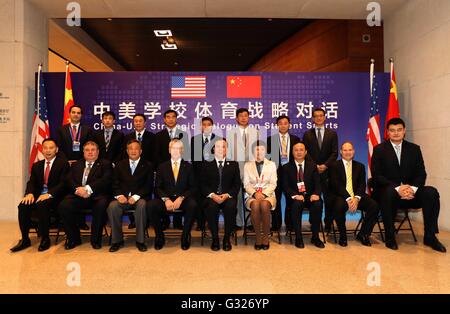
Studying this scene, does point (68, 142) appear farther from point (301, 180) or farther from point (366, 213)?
point (366, 213)

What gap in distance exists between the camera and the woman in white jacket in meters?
4.04

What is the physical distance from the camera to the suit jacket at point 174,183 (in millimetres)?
4258

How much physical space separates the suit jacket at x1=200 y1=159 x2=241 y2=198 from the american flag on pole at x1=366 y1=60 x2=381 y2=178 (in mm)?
2297

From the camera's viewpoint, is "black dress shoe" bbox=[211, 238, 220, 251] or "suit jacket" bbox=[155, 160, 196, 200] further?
"suit jacket" bbox=[155, 160, 196, 200]

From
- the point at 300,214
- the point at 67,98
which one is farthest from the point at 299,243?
the point at 67,98

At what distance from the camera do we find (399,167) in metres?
4.30

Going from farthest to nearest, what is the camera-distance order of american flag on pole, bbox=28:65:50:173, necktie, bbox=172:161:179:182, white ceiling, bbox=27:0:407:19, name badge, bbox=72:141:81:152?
white ceiling, bbox=27:0:407:19
american flag on pole, bbox=28:65:50:173
name badge, bbox=72:141:81:152
necktie, bbox=172:161:179:182

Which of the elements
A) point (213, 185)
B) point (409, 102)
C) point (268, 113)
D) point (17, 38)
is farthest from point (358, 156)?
point (17, 38)

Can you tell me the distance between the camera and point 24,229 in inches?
161

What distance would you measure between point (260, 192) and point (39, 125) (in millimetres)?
3610

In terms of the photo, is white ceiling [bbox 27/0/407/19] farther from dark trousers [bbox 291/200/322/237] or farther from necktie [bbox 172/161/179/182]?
dark trousers [bbox 291/200/322/237]

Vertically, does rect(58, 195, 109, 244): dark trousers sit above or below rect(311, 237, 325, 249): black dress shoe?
above

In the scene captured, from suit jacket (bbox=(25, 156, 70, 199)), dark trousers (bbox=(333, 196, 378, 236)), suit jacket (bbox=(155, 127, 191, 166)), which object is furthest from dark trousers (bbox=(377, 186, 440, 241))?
suit jacket (bbox=(25, 156, 70, 199))
